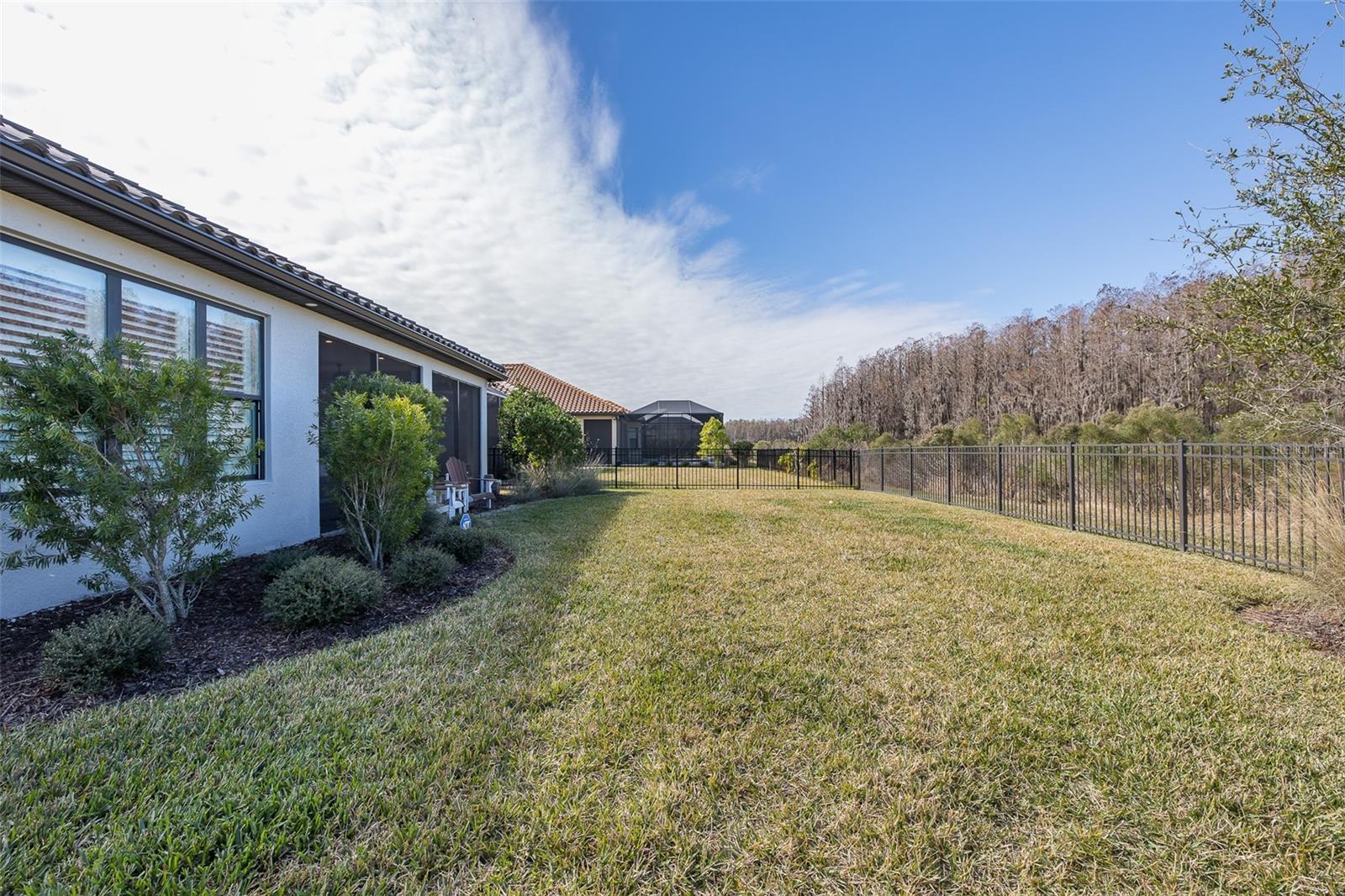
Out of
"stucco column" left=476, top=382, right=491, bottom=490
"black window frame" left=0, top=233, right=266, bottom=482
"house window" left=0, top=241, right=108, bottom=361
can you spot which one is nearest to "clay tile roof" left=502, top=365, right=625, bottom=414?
"stucco column" left=476, top=382, right=491, bottom=490

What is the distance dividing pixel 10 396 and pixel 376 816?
3.43 m

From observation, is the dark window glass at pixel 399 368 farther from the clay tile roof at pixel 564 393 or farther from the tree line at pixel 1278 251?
the clay tile roof at pixel 564 393

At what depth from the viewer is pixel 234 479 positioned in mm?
3924

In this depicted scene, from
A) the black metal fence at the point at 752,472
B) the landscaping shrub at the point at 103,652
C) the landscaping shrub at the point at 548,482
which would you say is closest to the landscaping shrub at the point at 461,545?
the landscaping shrub at the point at 103,652

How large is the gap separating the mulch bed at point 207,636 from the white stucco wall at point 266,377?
10.1 inches

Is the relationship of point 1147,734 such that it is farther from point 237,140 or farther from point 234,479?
point 237,140

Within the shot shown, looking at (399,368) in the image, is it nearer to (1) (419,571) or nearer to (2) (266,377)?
(2) (266,377)

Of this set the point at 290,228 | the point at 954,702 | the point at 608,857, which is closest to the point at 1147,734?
the point at 954,702

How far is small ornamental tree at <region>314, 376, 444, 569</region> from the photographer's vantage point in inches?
192

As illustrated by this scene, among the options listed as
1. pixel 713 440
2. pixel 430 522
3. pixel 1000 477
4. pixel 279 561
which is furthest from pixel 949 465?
pixel 713 440

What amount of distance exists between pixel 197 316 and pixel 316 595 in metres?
3.29

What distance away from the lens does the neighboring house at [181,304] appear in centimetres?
346

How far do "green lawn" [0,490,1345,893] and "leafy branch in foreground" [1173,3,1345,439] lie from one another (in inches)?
72.2

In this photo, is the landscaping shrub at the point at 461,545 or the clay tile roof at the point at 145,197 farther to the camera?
the landscaping shrub at the point at 461,545
